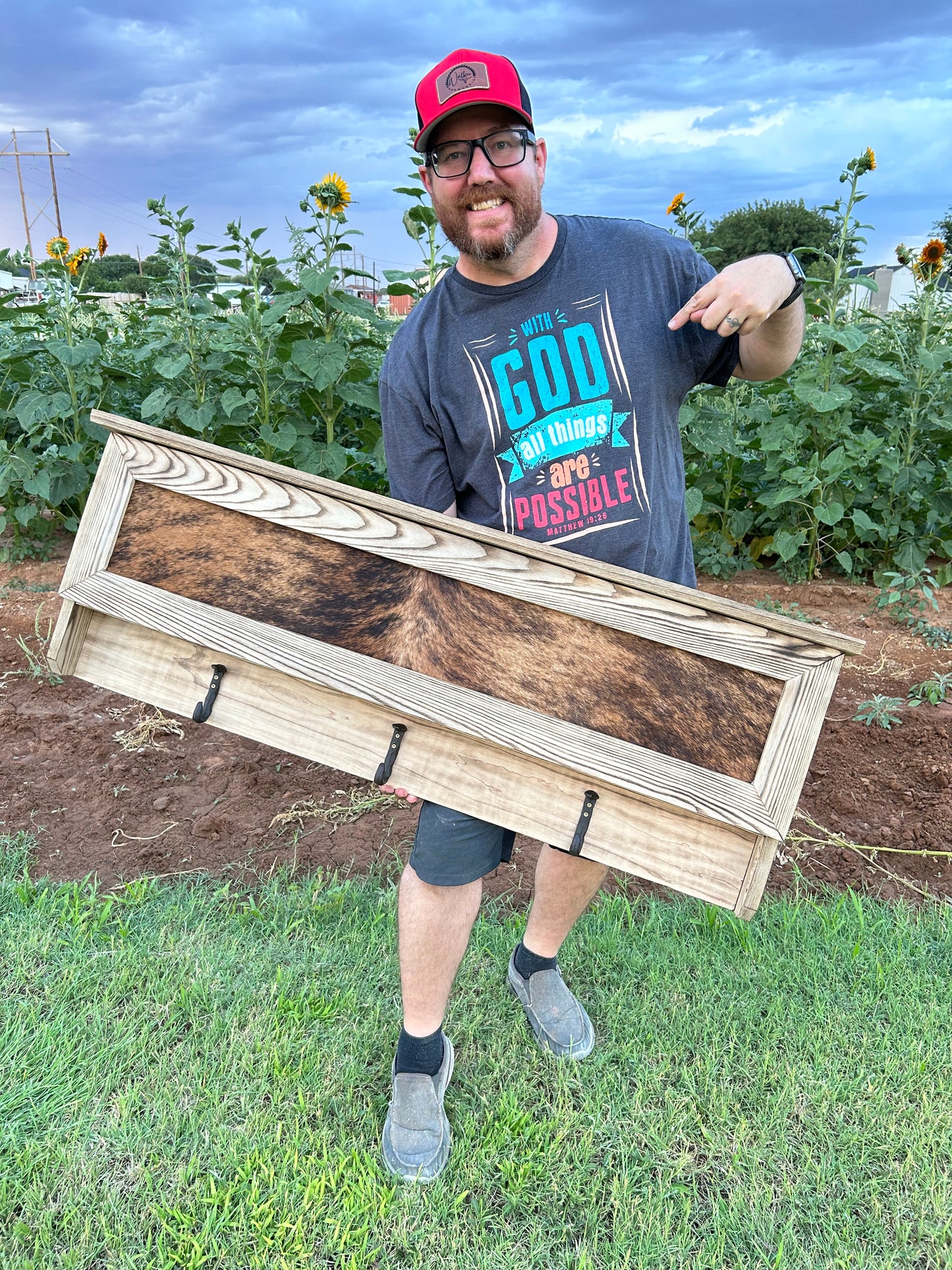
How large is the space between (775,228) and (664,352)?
140 ft

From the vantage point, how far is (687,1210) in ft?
6.18

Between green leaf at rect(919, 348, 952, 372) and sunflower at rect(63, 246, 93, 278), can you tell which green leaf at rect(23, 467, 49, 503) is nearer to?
sunflower at rect(63, 246, 93, 278)

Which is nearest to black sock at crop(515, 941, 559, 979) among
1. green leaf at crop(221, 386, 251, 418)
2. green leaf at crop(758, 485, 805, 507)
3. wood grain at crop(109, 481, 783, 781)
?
wood grain at crop(109, 481, 783, 781)

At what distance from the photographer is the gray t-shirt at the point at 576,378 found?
207 centimetres

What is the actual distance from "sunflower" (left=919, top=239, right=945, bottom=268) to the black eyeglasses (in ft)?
12.8

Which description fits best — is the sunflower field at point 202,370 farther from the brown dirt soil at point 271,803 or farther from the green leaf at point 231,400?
the brown dirt soil at point 271,803

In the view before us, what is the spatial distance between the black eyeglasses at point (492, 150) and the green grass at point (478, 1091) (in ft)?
6.58

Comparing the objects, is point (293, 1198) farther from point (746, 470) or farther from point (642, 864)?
point (746, 470)

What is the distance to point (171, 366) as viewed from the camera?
4578mm

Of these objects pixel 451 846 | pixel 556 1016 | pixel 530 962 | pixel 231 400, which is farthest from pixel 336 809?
pixel 231 400

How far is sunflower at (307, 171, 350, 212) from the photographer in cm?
425

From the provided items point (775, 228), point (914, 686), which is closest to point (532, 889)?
point (914, 686)

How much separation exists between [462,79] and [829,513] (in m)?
3.72

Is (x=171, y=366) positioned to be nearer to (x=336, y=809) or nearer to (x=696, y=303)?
(x=336, y=809)
